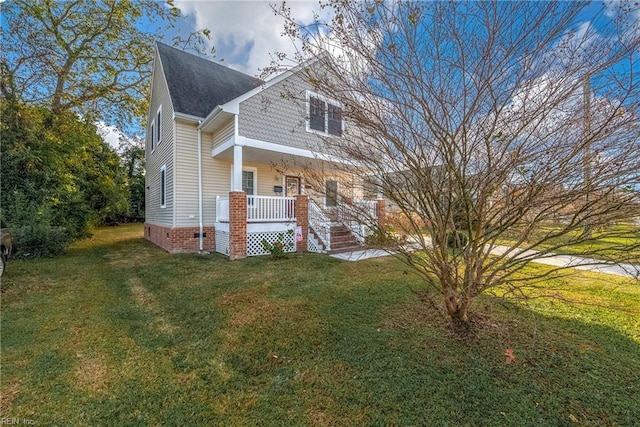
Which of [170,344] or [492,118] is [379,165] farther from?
[170,344]

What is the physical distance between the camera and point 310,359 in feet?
9.50

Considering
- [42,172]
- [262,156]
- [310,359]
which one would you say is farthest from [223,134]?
[310,359]

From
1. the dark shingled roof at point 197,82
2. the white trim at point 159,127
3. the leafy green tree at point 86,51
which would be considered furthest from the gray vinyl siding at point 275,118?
the white trim at point 159,127

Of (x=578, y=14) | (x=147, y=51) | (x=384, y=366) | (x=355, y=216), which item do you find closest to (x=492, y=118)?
(x=578, y=14)

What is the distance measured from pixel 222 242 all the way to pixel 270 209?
76.3 inches

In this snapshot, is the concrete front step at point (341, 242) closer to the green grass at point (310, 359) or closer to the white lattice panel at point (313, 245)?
the white lattice panel at point (313, 245)

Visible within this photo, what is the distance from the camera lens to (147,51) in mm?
13688

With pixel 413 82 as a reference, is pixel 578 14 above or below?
above

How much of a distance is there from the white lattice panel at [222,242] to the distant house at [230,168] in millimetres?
69

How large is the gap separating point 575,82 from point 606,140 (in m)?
0.56

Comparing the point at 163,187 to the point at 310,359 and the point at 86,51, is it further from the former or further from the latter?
the point at 310,359

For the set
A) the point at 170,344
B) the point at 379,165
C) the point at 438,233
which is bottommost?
the point at 170,344

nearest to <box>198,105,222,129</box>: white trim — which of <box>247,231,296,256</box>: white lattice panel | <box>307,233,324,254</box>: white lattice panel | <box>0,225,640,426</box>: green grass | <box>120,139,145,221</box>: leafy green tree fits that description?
<box>247,231,296,256</box>: white lattice panel

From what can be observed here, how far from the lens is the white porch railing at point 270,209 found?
8.80 m
